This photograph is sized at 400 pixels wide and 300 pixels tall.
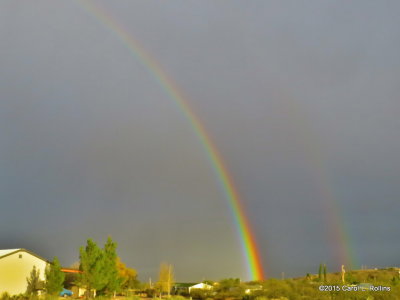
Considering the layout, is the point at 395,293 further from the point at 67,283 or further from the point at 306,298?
the point at 67,283

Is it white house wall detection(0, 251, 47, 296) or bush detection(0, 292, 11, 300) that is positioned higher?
white house wall detection(0, 251, 47, 296)

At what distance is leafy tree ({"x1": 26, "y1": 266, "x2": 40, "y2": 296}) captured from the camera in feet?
204

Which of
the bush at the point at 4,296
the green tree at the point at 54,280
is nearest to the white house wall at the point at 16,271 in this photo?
the bush at the point at 4,296

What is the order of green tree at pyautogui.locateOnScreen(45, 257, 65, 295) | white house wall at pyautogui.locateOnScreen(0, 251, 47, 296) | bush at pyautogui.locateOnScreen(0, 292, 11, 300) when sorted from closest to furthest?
bush at pyautogui.locateOnScreen(0, 292, 11, 300) → green tree at pyautogui.locateOnScreen(45, 257, 65, 295) → white house wall at pyautogui.locateOnScreen(0, 251, 47, 296)

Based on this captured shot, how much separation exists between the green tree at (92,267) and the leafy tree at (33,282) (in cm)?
1086

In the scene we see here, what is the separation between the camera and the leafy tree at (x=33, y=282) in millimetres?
62219

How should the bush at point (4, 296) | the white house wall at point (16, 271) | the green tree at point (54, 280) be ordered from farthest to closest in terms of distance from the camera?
the white house wall at point (16, 271) → the green tree at point (54, 280) → the bush at point (4, 296)

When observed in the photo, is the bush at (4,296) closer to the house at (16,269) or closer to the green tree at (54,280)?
the house at (16,269)

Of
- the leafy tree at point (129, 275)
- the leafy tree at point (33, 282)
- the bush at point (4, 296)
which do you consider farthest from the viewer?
the leafy tree at point (129, 275)

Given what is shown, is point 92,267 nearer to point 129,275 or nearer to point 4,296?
point 4,296

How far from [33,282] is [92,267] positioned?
14082 millimetres

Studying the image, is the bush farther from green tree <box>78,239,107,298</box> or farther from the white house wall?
green tree <box>78,239,107,298</box>

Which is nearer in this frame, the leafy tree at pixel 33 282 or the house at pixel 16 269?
the house at pixel 16 269

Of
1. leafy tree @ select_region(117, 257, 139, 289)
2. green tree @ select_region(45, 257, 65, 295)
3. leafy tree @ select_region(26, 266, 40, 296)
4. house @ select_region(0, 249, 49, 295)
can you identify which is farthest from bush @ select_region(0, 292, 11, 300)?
leafy tree @ select_region(117, 257, 139, 289)
